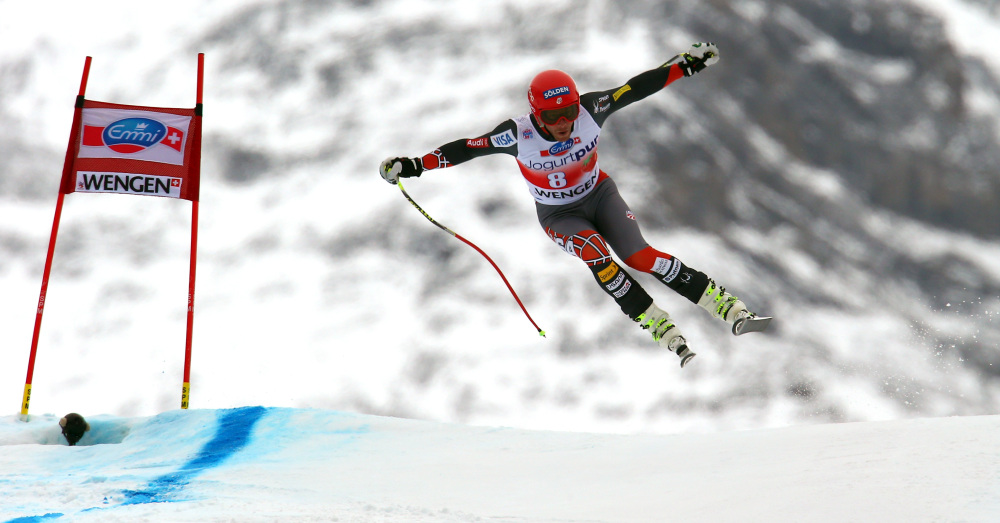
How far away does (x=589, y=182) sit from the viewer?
6.78 m

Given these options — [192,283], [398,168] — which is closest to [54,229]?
[192,283]

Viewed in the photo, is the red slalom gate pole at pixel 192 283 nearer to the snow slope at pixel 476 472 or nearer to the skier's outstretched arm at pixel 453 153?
the snow slope at pixel 476 472

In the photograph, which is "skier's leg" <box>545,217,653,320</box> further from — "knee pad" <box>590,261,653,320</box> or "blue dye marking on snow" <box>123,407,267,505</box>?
"blue dye marking on snow" <box>123,407,267,505</box>

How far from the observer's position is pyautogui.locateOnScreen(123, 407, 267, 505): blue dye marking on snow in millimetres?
5340

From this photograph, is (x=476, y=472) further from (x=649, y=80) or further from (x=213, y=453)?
(x=649, y=80)

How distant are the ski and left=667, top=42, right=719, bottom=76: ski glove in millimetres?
2209

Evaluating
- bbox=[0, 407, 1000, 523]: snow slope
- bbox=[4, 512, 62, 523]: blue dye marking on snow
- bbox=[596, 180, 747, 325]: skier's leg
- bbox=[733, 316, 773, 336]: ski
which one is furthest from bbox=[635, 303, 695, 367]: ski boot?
bbox=[4, 512, 62, 523]: blue dye marking on snow

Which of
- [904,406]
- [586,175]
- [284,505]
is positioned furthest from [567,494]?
[904,406]

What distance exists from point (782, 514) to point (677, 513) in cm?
58

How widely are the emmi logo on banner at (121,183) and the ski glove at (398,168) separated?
3210mm

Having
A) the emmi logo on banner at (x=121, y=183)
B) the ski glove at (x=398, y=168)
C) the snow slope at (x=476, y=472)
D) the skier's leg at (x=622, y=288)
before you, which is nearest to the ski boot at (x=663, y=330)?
the skier's leg at (x=622, y=288)

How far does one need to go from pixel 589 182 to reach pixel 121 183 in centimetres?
538

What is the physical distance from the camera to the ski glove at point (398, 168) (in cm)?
671

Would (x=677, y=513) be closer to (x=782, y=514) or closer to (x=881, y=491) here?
(x=782, y=514)
